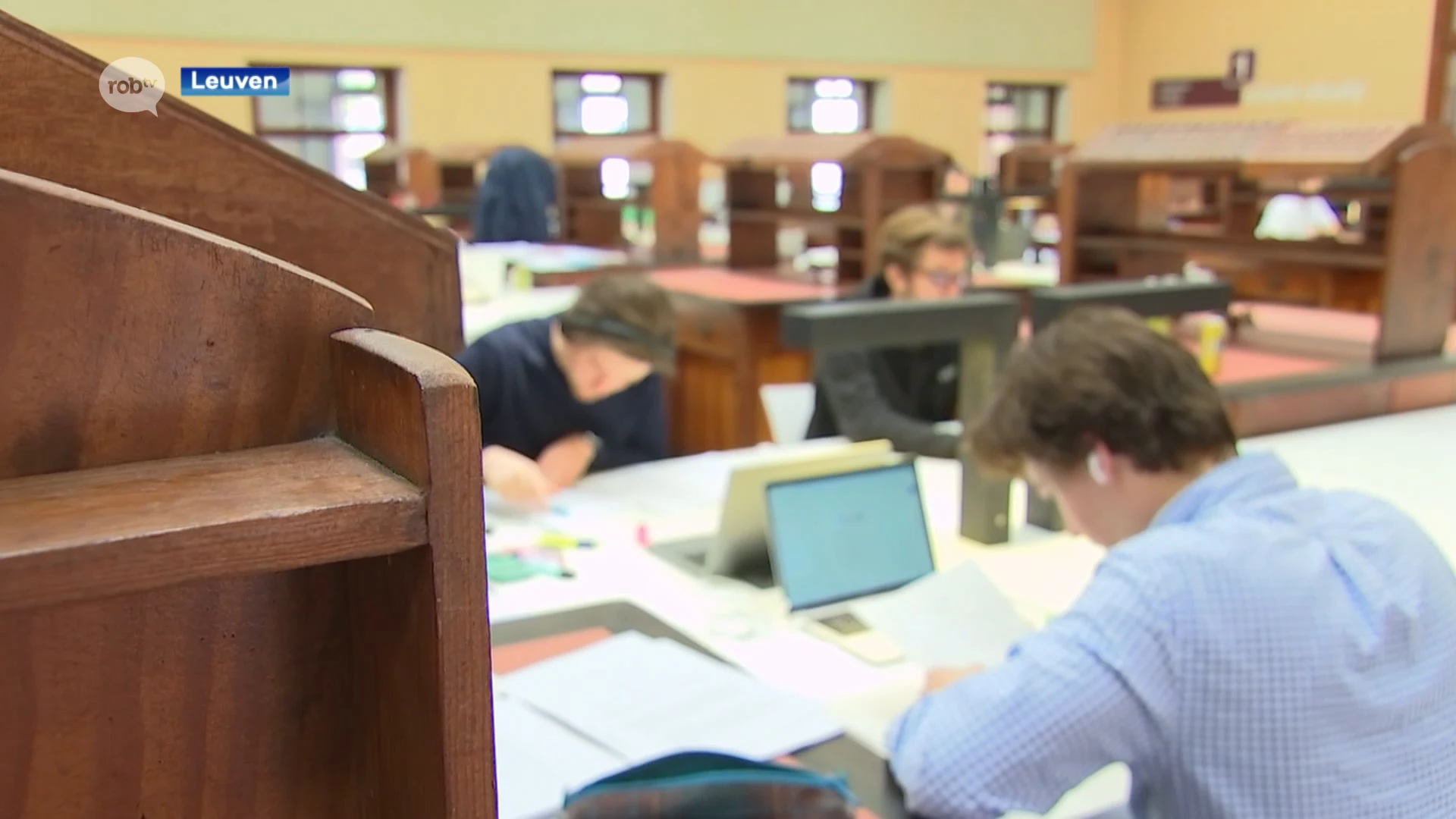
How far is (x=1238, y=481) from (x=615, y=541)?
118 cm

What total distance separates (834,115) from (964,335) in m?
8.99

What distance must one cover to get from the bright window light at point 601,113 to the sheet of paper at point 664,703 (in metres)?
8.51

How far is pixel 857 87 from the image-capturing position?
11.0 metres

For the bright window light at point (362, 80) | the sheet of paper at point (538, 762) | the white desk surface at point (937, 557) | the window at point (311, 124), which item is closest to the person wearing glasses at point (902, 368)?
the white desk surface at point (937, 557)

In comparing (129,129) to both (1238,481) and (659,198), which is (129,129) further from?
(659,198)

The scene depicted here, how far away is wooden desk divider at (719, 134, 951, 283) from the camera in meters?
4.61

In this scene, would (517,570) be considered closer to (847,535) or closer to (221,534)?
(847,535)

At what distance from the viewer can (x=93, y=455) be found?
1.72ft

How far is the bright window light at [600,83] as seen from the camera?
31.8ft

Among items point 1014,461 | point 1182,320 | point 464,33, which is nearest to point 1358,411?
point 1182,320

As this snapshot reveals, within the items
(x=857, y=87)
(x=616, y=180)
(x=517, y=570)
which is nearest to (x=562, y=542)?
(x=517, y=570)

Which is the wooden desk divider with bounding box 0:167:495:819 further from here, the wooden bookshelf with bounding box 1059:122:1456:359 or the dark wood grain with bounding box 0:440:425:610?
the wooden bookshelf with bounding box 1059:122:1456:359

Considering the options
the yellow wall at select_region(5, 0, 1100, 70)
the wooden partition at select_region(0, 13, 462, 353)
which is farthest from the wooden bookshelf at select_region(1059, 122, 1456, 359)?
the yellow wall at select_region(5, 0, 1100, 70)

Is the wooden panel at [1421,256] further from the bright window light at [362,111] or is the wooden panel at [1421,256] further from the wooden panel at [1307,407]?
the bright window light at [362,111]
